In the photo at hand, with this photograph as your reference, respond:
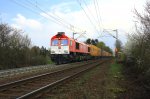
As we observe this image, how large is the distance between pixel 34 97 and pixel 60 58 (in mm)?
25532

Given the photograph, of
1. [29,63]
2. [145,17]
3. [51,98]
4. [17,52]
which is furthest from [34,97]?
[29,63]

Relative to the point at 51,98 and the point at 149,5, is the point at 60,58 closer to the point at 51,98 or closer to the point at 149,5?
the point at 149,5

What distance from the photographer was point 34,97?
901 centimetres

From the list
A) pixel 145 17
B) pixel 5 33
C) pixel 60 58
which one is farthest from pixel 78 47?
pixel 145 17

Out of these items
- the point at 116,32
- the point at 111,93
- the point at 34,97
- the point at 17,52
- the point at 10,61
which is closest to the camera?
the point at 34,97

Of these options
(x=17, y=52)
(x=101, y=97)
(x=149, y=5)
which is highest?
(x=149, y=5)

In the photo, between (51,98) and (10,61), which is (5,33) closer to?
(10,61)

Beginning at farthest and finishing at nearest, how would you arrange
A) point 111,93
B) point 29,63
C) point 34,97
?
point 29,63
point 111,93
point 34,97

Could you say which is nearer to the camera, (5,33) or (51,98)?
(51,98)

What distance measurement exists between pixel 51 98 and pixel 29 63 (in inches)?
1004

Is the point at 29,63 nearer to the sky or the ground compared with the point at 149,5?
nearer to the ground

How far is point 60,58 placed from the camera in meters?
34.5

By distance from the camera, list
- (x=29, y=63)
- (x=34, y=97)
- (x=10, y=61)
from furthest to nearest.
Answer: (x=29, y=63) < (x=10, y=61) < (x=34, y=97)

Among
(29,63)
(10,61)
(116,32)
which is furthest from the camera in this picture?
(116,32)
